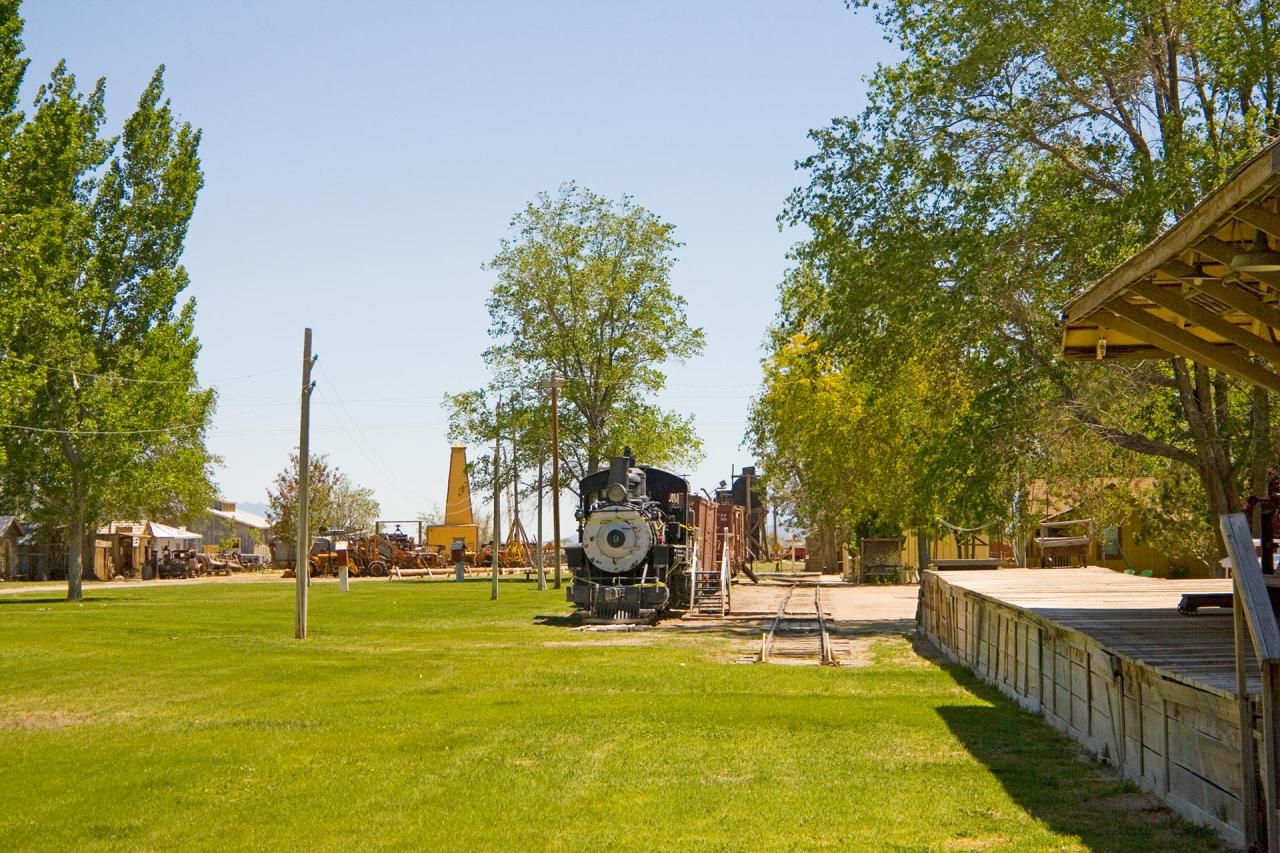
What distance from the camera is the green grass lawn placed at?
28.9ft

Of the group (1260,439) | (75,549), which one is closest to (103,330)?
(75,549)

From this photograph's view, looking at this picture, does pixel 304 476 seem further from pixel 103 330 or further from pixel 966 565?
pixel 103 330

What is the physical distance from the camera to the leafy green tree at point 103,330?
4019cm

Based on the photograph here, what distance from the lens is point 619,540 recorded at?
29.7 metres

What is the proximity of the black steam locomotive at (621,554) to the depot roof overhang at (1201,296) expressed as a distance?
1750cm

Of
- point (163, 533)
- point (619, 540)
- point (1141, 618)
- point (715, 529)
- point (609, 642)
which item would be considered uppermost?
point (163, 533)

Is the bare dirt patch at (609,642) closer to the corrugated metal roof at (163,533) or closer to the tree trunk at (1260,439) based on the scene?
the tree trunk at (1260,439)

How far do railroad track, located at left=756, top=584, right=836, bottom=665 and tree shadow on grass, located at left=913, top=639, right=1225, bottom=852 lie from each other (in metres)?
6.55

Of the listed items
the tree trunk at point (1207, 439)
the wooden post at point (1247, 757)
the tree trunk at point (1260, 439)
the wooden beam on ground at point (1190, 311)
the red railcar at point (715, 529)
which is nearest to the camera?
the wooden post at point (1247, 757)

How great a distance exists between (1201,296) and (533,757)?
6.29m

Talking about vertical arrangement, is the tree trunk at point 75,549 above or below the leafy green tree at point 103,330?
below

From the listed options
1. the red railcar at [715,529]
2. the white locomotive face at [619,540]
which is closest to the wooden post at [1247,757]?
the white locomotive face at [619,540]

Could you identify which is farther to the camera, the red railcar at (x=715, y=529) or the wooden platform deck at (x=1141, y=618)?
the red railcar at (x=715, y=529)

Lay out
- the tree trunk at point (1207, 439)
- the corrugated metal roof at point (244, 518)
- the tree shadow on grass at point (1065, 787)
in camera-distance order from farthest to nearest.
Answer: the corrugated metal roof at point (244, 518) < the tree trunk at point (1207, 439) < the tree shadow on grass at point (1065, 787)
